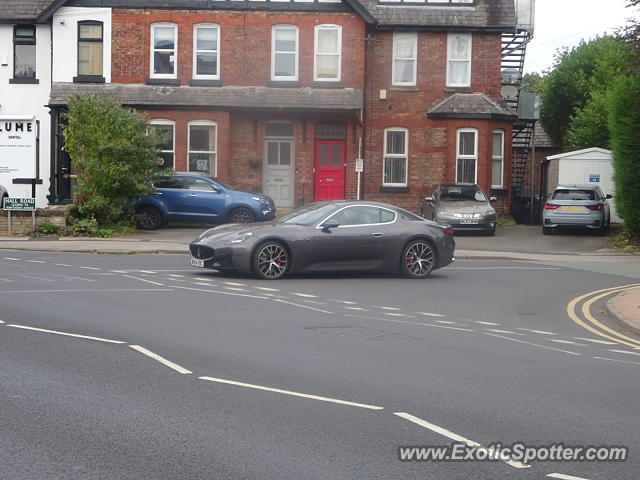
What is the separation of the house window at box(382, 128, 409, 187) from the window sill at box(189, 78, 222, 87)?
6281mm

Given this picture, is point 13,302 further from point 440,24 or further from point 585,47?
point 585,47

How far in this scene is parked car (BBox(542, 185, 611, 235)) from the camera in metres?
30.9

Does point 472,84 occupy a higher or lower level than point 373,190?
higher

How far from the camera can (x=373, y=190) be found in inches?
1427

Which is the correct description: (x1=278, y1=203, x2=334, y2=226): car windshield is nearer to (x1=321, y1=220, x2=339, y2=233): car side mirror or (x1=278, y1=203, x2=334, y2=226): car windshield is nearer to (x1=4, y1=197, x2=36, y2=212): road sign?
(x1=321, y1=220, x2=339, y2=233): car side mirror

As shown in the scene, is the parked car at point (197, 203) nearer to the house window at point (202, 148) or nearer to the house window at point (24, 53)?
the house window at point (202, 148)

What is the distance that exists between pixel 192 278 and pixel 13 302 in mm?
4220

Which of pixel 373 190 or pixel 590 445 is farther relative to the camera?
pixel 373 190

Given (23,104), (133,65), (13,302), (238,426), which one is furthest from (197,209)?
(238,426)

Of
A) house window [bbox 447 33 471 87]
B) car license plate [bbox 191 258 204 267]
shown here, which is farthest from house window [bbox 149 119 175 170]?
car license plate [bbox 191 258 204 267]

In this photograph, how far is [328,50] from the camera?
35.2 metres

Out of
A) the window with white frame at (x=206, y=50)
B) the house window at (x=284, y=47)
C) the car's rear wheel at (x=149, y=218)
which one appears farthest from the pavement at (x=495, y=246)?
the house window at (x=284, y=47)

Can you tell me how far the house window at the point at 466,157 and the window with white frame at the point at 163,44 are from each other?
1054cm

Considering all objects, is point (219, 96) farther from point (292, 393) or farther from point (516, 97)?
point (292, 393)
